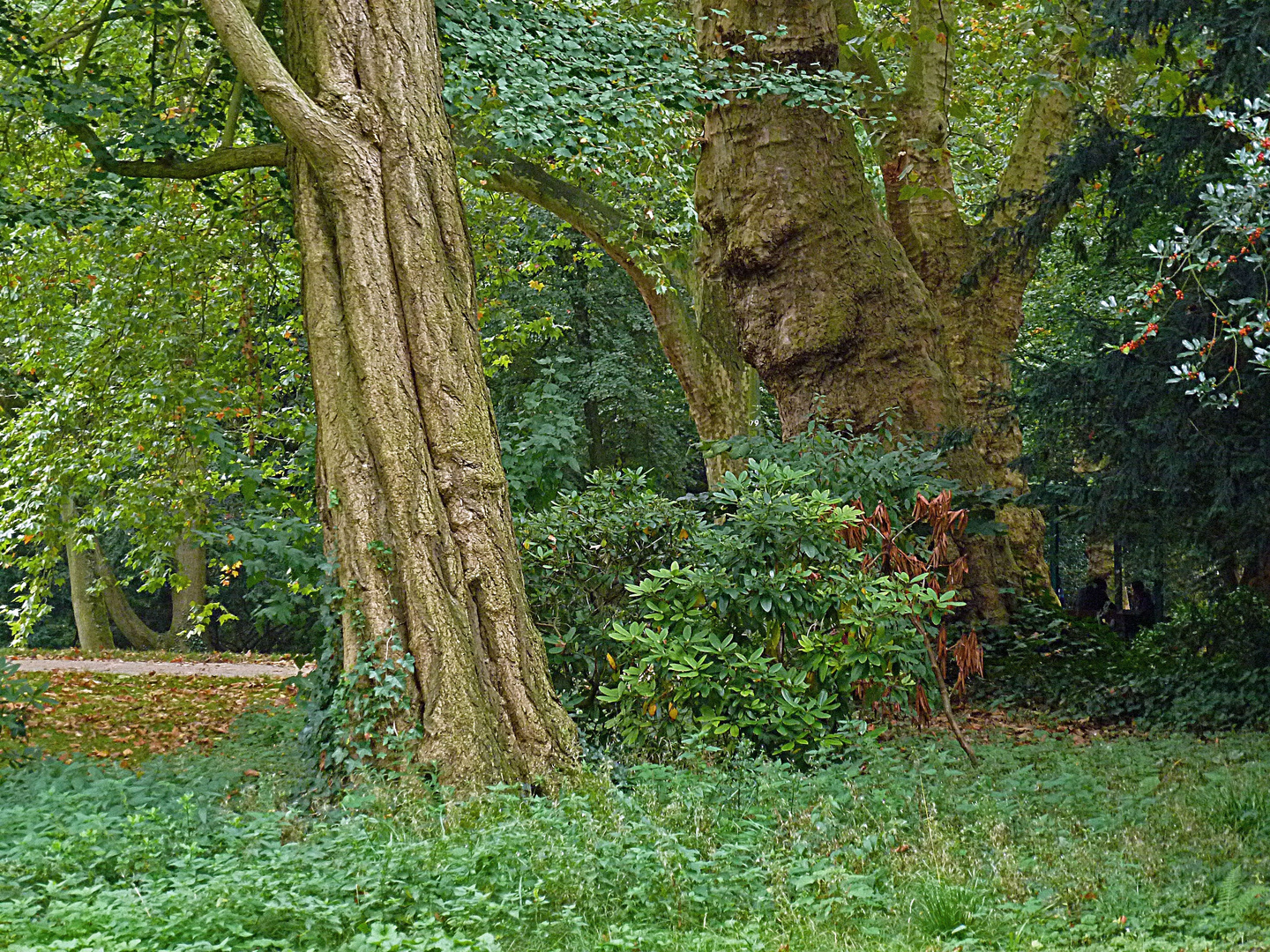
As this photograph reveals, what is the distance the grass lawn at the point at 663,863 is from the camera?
4.20m

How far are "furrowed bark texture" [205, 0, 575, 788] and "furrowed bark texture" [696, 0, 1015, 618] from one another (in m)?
4.51

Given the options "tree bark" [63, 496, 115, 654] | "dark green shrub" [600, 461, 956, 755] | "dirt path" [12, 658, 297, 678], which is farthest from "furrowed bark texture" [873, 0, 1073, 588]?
"tree bark" [63, 496, 115, 654]

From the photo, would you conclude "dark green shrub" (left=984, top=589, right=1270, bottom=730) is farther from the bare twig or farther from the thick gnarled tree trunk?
the bare twig

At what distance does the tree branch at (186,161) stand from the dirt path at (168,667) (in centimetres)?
926

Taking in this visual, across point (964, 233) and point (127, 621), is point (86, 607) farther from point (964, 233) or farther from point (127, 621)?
point (964, 233)

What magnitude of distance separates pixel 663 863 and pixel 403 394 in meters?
3.04

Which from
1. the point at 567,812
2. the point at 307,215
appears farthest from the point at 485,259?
the point at 567,812

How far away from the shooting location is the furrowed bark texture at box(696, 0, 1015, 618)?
10.9 metres

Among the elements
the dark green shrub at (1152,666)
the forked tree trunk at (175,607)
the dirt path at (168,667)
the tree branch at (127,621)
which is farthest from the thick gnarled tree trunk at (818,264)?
the tree branch at (127,621)

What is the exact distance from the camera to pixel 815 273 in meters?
11.0

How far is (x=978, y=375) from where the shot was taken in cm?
1388

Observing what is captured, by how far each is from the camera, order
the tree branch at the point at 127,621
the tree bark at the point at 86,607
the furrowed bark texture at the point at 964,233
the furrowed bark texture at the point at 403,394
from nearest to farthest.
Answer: the furrowed bark texture at the point at 403,394 < the furrowed bark texture at the point at 964,233 < the tree bark at the point at 86,607 < the tree branch at the point at 127,621

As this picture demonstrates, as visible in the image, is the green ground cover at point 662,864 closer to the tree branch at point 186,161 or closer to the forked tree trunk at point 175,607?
the tree branch at point 186,161

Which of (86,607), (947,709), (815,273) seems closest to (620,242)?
(815,273)
